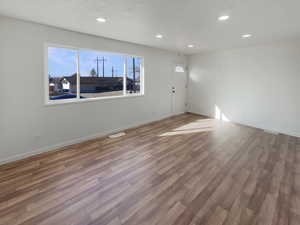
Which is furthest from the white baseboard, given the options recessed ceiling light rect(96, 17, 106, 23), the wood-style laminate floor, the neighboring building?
recessed ceiling light rect(96, 17, 106, 23)

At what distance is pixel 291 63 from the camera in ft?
14.0

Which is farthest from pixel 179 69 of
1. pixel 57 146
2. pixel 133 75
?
pixel 57 146

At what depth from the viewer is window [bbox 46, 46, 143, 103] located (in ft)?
11.2

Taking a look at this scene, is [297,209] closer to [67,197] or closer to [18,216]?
[67,197]

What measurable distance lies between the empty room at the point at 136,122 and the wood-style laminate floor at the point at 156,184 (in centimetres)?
2

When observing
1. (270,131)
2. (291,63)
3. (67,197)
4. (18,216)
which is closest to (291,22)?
(291,63)

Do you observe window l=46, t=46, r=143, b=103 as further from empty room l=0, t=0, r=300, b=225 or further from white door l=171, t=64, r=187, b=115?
white door l=171, t=64, r=187, b=115

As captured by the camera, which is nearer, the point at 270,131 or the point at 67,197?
the point at 67,197

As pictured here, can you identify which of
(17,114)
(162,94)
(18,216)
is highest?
(162,94)

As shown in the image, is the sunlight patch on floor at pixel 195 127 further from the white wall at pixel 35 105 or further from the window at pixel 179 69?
the window at pixel 179 69

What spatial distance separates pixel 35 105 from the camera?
3109 millimetres

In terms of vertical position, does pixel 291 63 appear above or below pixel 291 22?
below

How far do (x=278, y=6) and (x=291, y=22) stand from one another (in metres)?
0.97

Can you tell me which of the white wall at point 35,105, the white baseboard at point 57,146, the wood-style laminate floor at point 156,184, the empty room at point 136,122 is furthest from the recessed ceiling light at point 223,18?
the white baseboard at point 57,146
